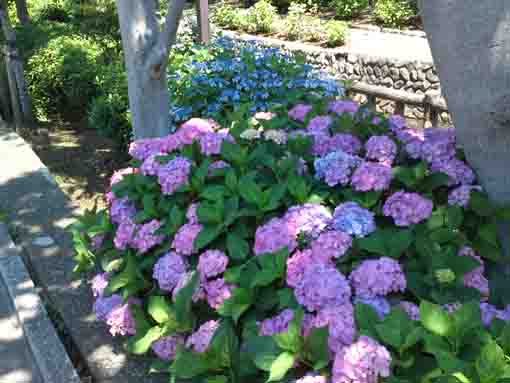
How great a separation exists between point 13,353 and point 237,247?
1728 mm

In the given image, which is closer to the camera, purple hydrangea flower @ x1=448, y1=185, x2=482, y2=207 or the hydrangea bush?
the hydrangea bush

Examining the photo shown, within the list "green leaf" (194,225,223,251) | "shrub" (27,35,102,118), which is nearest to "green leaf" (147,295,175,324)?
"green leaf" (194,225,223,251)

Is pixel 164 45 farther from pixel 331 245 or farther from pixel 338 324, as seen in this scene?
pixel 338 324

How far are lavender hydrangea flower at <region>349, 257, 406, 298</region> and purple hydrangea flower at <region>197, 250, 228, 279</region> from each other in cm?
52

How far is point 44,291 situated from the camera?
12.0ft

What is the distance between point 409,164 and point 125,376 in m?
1.54

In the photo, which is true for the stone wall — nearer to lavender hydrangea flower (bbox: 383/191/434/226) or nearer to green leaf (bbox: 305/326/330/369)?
lavender hydrangea flower (bbox: 383/191/434/226)

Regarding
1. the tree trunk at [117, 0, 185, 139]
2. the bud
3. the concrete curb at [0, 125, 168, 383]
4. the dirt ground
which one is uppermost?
the tree trunk at [117, 0, 185, 139]

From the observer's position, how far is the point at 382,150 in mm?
2662

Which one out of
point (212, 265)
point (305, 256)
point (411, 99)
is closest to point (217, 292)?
point (212, 265)

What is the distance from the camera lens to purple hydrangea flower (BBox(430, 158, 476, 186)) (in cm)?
252

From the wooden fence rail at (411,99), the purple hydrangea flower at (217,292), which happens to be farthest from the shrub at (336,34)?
the purple hydrangea flower at (217,292)

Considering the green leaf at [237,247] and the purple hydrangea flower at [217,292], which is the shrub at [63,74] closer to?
the green leaf at [237,247]

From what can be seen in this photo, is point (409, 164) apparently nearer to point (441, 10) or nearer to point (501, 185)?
point (501, 185)
